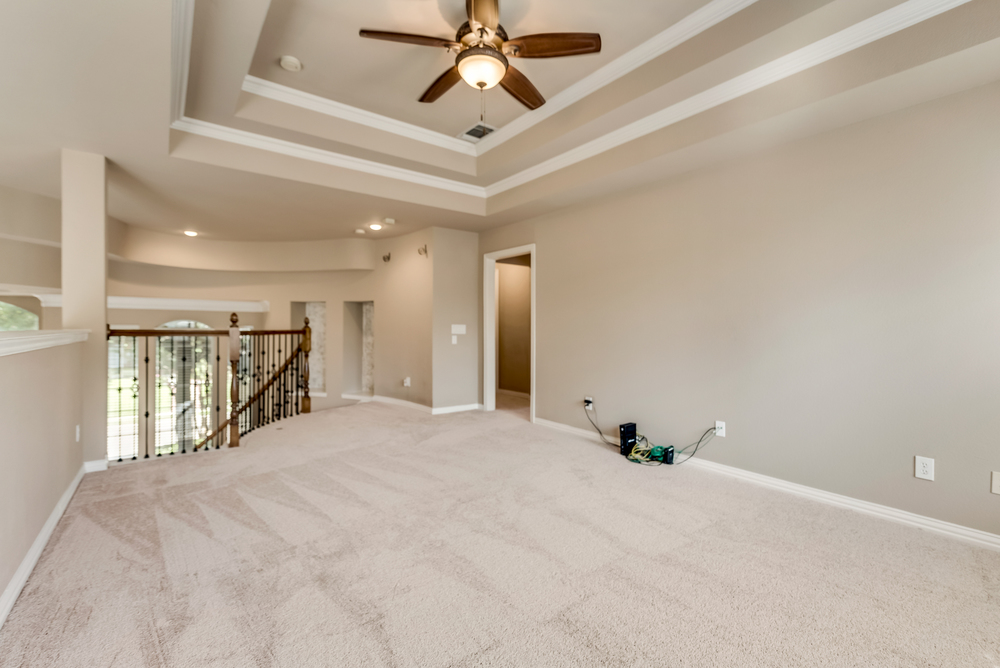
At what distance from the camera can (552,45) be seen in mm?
2549

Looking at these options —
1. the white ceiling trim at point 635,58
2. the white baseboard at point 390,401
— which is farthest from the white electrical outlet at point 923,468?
the white baseboard at point 390,401

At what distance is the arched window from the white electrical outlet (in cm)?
1016

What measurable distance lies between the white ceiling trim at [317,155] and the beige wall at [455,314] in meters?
0.99

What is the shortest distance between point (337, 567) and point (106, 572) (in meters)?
1.10

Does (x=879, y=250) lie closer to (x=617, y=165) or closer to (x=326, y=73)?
(x=617, y=165)

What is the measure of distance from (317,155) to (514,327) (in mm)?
4621

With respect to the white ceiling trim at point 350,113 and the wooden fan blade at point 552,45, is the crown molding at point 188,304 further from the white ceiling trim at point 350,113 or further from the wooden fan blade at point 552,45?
the wooden fan blade at point 552,45

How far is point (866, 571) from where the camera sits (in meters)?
2.17

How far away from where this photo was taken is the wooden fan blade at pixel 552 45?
2.48 metres

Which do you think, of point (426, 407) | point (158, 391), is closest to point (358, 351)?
point (426, 407)

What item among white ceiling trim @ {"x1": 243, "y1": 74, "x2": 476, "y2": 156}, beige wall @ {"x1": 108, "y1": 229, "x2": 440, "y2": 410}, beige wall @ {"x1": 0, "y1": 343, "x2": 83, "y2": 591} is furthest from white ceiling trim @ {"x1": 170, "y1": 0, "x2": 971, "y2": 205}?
beige wall @ {"x1": 0, "y1": 343, "x2": 83, "y2": 591}

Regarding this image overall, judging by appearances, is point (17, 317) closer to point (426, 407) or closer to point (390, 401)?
point (390, 401)

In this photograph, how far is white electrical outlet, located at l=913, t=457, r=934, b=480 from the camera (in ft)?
8.56

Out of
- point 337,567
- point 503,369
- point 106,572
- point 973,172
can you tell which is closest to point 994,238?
point 973,172
